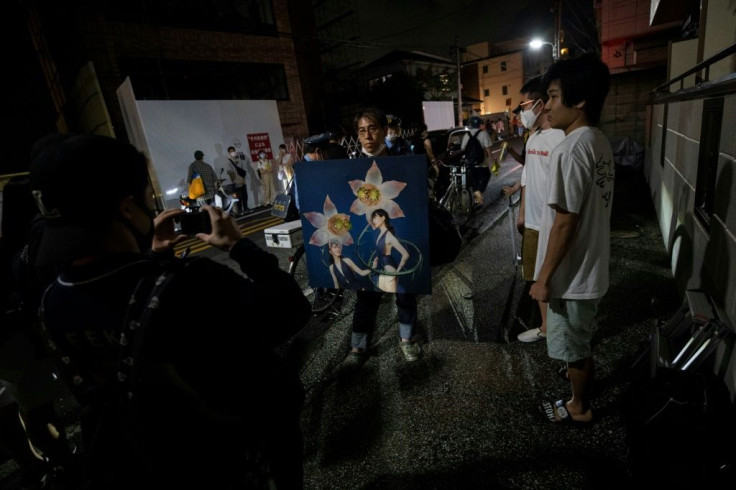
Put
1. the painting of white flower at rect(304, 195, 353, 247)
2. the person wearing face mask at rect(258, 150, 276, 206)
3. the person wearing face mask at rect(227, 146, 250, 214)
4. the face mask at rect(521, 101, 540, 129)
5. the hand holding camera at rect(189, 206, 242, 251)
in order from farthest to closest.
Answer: the person wearing face mask at rect(258, 150, 276, 206) → the person wearing face mask at rect(227, 146, 250, 214) → the face mask at rect(521, 101, 540, 129) → the painting of white flower at rect(304, 195, 353, 247) → the hand holding camera at rect(189, 206, 242, 251)

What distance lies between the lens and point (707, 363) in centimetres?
201

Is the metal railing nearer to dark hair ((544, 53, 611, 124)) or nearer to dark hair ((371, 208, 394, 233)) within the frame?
dark hair ((544, 53, 611, 124))

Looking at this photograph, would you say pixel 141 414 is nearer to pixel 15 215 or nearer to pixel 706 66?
pixel 15 215

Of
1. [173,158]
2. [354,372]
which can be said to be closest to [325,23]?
[173,158]

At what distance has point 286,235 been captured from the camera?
386 cm

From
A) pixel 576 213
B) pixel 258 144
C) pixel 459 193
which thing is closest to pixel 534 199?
pixel 576 213

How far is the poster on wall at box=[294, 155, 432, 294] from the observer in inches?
101

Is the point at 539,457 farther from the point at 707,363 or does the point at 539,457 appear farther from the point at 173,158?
the point at 173,158

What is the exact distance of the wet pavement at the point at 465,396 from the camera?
2110mm

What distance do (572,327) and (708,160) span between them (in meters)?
1.92

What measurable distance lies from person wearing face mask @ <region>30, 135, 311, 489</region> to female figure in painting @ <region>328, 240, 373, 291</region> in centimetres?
164

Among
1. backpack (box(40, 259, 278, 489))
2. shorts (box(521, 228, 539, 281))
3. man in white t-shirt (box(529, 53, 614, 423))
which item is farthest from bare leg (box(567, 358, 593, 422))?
backpack (box(40, 259, 278, 489))

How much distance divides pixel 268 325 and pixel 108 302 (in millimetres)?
456

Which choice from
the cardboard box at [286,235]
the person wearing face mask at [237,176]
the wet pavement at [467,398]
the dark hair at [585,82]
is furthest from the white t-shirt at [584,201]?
the person wearing face mask at [237,176]
